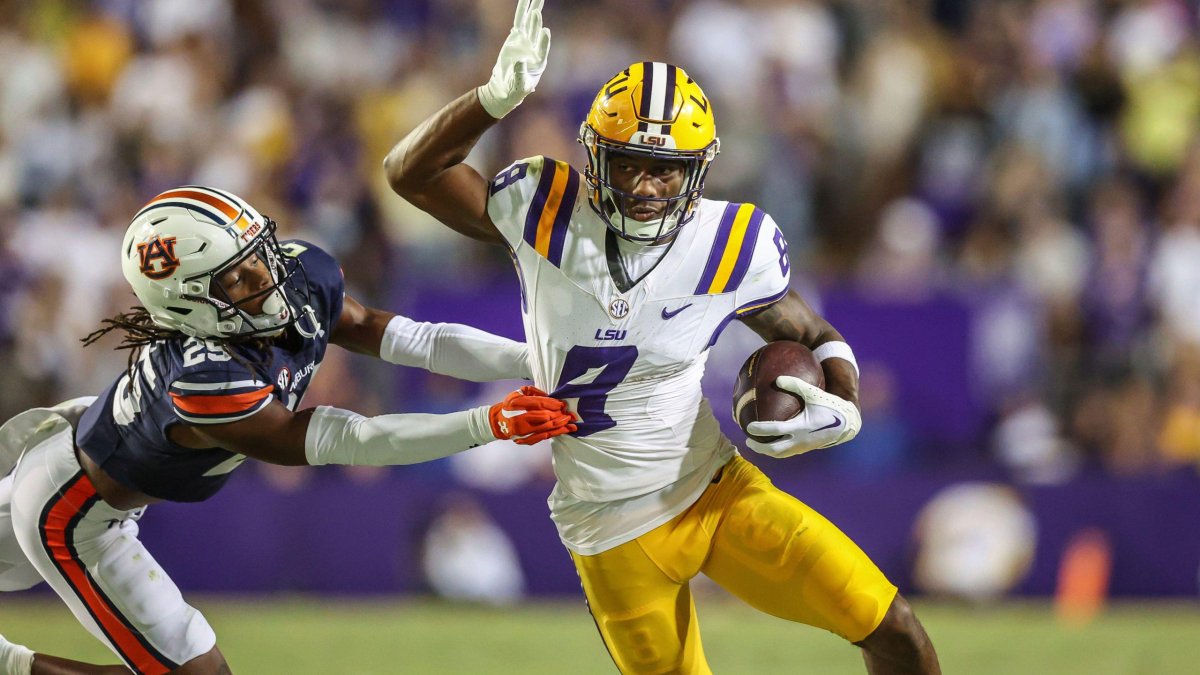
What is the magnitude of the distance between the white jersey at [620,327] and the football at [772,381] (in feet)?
0.46

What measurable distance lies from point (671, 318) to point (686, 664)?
3.15 feet

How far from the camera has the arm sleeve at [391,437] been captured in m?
3.98

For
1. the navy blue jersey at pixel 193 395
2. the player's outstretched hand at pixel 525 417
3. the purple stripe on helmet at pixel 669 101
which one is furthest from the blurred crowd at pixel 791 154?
the player's outstretched hand at pixel 525 417

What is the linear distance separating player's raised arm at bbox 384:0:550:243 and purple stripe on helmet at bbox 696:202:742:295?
23.0 inches

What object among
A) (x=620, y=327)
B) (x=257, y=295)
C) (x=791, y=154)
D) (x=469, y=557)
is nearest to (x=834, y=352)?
(x=620, y=327)

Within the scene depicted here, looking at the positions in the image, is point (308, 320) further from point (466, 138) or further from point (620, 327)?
point (620, 327)

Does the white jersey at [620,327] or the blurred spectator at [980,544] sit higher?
the white jersey at [620,327]

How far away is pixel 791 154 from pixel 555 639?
351cm

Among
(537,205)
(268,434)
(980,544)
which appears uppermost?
(537,205)

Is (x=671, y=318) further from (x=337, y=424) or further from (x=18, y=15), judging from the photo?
(x=18, y=15)

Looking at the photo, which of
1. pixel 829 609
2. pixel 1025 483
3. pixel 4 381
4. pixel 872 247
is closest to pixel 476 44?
pixel 872 247

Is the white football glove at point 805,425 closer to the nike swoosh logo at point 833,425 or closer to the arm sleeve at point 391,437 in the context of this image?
the nike swoosh logo at point 833,425

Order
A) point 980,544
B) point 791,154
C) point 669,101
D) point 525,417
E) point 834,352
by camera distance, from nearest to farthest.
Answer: point 525,417 → point 669,101 → point 834,352 → point 980,544 → point 791,154

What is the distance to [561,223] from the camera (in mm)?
4129
